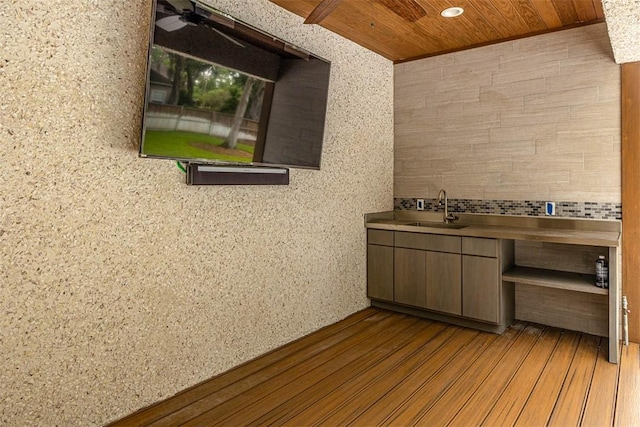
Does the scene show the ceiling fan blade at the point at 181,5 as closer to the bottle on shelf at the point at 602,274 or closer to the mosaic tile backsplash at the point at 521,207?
the mosaic tile backsplash at the point at 521,207

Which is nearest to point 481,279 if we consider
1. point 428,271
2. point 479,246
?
point 479,246

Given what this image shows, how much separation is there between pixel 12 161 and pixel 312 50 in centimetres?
Answer: 232

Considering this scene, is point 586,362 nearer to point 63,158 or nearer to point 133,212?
point 133,212

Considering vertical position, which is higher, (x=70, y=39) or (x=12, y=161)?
(x=70, y=39)

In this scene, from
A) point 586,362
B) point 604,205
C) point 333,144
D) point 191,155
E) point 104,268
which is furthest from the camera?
point 333,144

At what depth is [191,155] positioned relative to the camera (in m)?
2.43

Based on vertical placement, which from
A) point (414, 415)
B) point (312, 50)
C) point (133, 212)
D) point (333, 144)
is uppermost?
point (312, 50)

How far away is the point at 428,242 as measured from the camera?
3.73 metres

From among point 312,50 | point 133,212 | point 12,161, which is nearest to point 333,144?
point 312,50

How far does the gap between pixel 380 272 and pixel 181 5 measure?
2.85 m

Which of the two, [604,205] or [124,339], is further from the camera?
[604,205]

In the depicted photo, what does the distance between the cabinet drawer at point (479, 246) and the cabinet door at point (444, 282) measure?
4.2 inches

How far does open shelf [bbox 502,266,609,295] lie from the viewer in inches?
121

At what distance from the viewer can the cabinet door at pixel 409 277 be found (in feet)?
12.4
